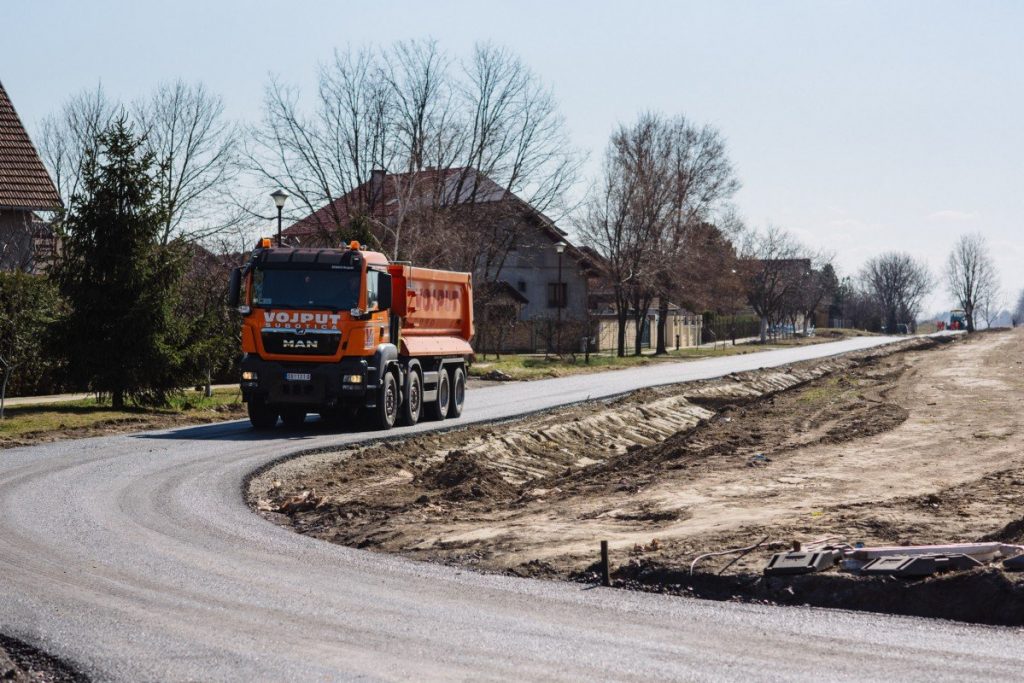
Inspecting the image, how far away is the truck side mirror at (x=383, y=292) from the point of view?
2037 cm

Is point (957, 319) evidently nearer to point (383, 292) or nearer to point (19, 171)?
point (19, 171)

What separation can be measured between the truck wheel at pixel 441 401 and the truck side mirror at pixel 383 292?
3314 mm

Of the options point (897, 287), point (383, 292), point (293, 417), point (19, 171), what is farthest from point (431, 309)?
point (897, 287)

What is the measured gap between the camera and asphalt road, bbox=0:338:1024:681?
650 centimetres

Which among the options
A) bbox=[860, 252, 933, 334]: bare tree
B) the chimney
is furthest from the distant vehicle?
the chimney

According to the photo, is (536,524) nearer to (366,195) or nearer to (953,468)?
(953,468)

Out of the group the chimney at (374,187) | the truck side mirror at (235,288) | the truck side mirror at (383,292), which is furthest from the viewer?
the chimney at (374,187)

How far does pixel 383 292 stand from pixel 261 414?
3.05m

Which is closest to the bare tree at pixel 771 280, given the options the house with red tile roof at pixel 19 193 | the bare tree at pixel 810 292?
the bare tree at pixel 810 292

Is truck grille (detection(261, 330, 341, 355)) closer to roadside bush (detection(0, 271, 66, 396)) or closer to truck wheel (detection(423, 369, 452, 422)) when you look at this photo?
truck wheel (detection(423, 369, 452, 422))

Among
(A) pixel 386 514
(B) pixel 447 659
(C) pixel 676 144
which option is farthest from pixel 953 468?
(C) pixel 676 144

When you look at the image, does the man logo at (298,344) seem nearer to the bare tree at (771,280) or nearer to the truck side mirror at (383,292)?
the truck side mirror at (383,292)

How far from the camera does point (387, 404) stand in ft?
69.3

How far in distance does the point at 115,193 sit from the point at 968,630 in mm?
20600
